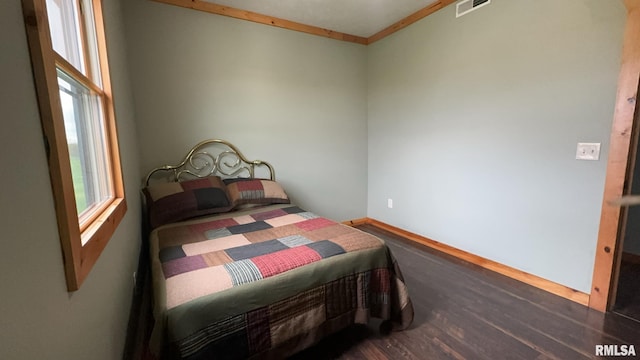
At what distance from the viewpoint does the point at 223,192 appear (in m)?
2.48

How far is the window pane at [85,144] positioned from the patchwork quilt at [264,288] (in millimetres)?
456

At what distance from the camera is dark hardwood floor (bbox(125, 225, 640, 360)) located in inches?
61.0

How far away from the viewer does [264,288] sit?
4.13ft

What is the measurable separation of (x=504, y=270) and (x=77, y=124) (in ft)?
10.0

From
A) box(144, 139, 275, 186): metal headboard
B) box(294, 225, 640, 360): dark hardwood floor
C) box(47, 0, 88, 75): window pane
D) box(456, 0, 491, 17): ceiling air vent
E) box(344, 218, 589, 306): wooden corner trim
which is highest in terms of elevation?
box(456, 0, 491, 17): ceiling air vent

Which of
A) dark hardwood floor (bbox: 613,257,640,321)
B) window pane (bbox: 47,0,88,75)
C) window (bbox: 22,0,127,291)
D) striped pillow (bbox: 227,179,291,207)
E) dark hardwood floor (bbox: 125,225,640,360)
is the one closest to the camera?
window (bbox: 22,0,127,291)

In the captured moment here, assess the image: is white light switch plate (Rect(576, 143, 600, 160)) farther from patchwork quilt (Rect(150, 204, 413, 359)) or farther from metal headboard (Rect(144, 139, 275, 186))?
metal headboard (Rect(144, 139, 275, 186))

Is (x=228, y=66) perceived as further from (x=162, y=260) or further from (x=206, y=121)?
(x=162, y=260)

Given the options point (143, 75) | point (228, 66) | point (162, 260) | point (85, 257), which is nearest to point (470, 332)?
point (162, 260)

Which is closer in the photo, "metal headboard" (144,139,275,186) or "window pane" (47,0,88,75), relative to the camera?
"window pane" (47,0,88,75)

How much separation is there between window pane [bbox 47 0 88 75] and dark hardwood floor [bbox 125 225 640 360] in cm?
144

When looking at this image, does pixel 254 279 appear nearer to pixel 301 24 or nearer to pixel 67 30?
pixel 67 30

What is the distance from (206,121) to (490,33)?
8.82 ft

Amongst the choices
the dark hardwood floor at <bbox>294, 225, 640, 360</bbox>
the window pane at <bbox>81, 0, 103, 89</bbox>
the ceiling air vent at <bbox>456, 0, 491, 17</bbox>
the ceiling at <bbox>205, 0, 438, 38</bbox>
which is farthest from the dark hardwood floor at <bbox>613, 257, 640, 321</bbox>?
the window pane at <bbox>81, 0, 103, 89</bbox>
